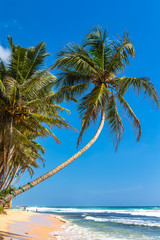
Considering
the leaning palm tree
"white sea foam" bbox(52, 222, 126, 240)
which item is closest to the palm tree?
the leaning palm tree

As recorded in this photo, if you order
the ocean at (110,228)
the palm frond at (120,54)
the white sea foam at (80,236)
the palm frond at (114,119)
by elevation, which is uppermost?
the palm frond at (120,54)

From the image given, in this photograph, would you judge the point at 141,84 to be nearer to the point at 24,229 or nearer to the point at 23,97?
the point at 23,97

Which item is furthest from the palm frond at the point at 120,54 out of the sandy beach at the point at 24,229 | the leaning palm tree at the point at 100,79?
the sandy beach at the point at 24,229

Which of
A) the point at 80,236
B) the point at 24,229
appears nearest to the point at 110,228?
the point at 80,236

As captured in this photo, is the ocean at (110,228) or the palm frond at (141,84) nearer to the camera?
the palm frond at (141,84)

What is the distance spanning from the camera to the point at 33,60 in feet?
31.6

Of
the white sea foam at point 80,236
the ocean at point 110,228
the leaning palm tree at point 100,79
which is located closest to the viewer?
the leaning palm tree at point 100,79

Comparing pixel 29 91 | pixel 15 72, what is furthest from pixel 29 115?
pixel 15 72

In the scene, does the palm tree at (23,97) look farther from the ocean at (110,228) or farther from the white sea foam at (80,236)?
the ocean at (110,228)

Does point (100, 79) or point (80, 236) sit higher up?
point (100, 79)

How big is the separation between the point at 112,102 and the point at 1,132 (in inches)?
196

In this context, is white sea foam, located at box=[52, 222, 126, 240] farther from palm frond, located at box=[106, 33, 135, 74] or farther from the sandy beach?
palm frond, located at box=[106, 33, 135, 74]

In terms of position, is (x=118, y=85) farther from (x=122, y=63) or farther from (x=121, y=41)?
(x=121, y=41)

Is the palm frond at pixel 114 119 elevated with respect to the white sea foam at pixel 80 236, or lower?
elevated
